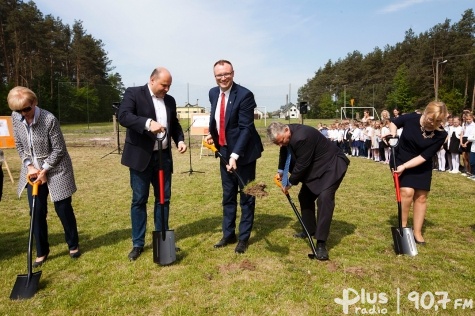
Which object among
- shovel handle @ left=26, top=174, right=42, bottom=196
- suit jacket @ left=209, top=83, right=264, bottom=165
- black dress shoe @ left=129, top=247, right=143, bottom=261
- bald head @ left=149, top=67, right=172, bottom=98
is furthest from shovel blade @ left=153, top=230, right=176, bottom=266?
bald head @ left=149, top=67, right=172, bottom=98

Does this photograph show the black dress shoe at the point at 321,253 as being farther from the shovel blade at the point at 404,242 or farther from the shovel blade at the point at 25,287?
the shovel blade at the point at 25,287

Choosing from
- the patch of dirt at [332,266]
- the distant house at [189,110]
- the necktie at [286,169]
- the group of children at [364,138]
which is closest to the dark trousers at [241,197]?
the necktie at [286,169]

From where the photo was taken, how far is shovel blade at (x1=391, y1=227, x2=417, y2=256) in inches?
166

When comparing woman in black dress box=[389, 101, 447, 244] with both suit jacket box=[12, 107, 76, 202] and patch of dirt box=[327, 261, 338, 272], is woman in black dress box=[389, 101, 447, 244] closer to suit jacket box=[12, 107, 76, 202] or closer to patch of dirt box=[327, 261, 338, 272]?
patch of dirt box=[327, 261, 338, 272]

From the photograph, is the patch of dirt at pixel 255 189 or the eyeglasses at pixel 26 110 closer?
the eyeglasses at pixel 26 110

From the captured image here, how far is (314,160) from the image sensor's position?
4.17m

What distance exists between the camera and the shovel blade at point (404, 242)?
4219mm

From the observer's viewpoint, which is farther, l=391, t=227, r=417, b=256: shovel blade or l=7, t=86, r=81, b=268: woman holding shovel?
l=391, t=227, r=417, b=256: shovel blade

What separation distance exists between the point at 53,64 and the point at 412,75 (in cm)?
4671

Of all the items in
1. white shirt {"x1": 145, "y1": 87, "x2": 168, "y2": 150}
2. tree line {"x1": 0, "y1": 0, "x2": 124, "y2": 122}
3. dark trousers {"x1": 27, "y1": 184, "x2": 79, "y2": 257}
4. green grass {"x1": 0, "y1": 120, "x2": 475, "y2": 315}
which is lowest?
green grass {"x1": 0, "y1": 120, "x2": 475, "y2": 315}

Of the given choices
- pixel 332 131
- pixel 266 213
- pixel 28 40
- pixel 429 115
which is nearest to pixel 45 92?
pixel 28 40

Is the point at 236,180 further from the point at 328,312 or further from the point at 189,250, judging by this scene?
the point at 328,312

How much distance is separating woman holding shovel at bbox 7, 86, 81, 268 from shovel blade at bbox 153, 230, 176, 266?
1137 millimetres

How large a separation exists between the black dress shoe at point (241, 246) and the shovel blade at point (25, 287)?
2216mm
